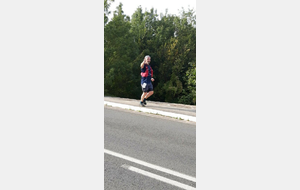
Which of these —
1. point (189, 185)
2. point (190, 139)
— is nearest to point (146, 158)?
point (189, 185)

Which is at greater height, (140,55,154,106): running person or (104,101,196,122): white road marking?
(140,55,154,106): running person

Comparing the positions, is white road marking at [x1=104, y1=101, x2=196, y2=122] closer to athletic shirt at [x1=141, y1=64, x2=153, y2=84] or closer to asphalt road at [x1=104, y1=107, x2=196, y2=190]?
asphalt road at [x1=104, y1=107, x2=196, y2=190]

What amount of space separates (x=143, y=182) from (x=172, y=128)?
2.42 m

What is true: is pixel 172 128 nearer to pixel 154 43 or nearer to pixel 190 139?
pixel 190 139

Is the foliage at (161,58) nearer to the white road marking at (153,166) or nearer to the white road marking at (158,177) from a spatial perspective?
the white road marking at (153,166)

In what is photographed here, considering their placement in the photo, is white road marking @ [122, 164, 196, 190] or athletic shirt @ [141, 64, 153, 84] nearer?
white road marking @ [122, 164, 196, 190]

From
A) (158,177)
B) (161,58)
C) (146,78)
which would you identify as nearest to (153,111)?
(146,78)

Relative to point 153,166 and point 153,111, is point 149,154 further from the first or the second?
point 153,111

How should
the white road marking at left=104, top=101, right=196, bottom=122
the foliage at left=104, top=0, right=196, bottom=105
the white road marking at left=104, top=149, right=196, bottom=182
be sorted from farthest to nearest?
the foliage at left=104, top=0, right=196, bottom=105, the white road marking at left=104, top=101, right=196, bottom=122, the white road marking at left=104, top=149, right=196, bottom=182

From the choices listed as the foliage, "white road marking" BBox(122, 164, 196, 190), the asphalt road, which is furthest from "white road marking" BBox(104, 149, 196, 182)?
the foliage

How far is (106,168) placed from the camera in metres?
3.02

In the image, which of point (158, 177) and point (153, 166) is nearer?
point (158, 177)

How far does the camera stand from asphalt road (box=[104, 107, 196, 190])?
2736 mm

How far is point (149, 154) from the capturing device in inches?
140
